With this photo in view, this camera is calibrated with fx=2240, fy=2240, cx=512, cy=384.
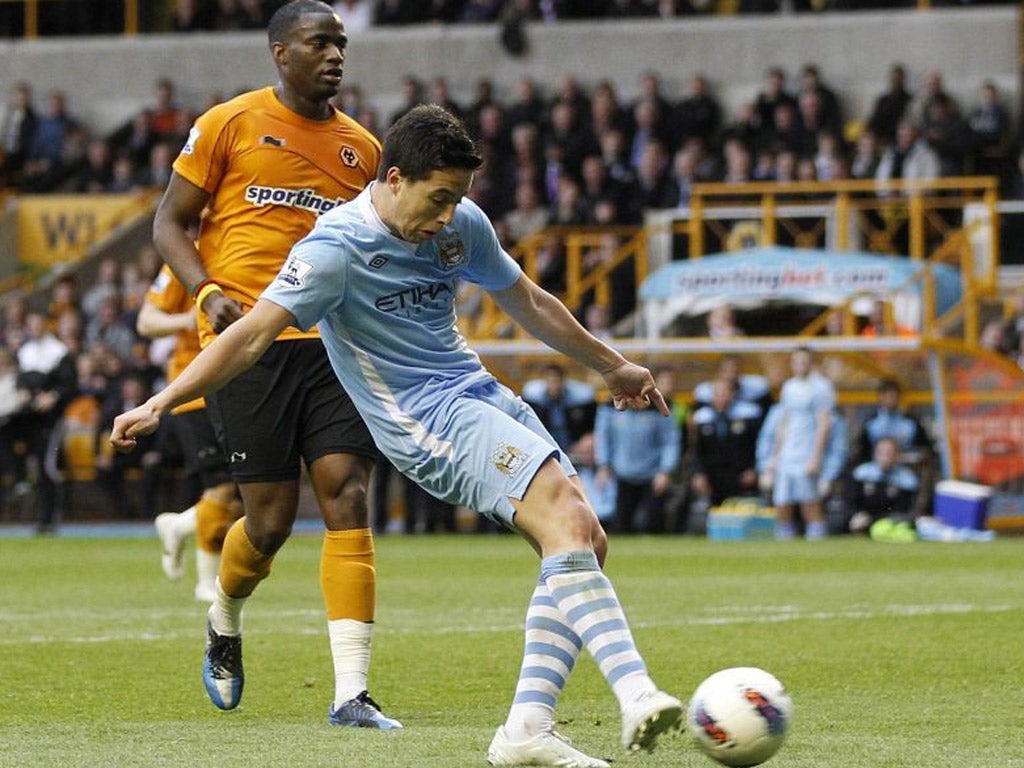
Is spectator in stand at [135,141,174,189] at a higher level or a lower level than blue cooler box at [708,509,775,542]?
higher

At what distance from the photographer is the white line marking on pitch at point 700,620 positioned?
10.2 m

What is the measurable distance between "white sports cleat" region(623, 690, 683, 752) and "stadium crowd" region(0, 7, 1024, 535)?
15.2m

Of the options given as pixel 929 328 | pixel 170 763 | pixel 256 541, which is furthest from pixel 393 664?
pixel 929 328

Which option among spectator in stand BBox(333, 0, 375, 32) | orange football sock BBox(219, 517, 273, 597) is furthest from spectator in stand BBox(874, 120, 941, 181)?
orange football sock BBox(219, 517, 273, 597)

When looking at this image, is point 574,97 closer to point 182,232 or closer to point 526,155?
point 526,155

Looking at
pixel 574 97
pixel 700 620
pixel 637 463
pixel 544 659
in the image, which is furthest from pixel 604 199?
pixel 544 659

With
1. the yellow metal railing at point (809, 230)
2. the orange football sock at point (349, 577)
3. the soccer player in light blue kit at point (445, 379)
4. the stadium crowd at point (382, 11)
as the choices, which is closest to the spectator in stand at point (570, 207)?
the yellow metal railing at point (809, 230)

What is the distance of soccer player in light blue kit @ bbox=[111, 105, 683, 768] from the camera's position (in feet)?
19.7

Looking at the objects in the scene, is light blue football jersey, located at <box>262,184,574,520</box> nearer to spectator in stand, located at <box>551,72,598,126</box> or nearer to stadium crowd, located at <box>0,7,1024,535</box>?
stadium crowd, located at <box>0,7,1024,535</box>

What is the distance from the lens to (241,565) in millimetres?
7637

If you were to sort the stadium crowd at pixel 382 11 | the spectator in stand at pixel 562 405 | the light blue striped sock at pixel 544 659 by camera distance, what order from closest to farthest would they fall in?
1. the light blue striped sock at pixel 544 659
2. the spectator in stand at pixel 562 405
3. the stadium crowd at pixel 382 11

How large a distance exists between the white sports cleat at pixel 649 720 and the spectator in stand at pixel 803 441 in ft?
49.6

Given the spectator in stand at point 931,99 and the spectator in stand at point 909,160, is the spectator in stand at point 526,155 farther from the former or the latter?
the spectator in stand at point 931,99

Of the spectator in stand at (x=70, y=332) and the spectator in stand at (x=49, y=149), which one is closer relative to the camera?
the spectator in stand at (x=70, y=332)
